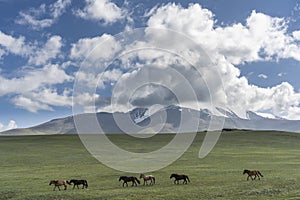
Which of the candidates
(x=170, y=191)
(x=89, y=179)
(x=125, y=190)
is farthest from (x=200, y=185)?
(x=89, y=179)

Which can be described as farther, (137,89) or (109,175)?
(137,89)

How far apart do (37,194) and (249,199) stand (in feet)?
55.7

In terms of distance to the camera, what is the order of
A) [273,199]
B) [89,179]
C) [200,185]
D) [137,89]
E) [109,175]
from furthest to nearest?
[137,89], [109,175], [89,179], [200,185], [273,199]

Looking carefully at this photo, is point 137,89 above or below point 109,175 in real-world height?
above

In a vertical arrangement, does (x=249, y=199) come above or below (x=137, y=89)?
below

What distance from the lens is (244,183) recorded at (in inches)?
1288

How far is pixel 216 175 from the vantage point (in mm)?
38844

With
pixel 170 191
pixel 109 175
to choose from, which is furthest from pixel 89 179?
→ pixel 170 191

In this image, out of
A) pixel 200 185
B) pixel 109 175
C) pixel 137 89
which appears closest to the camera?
pixel 200 185

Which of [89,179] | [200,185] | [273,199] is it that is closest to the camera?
[273,199]

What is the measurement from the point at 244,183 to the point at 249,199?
7.41 metres

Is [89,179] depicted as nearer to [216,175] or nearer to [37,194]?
[37,194]

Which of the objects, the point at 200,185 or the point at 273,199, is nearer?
the point at 273,199

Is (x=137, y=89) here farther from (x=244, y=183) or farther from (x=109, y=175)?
(x=244, y=183)
